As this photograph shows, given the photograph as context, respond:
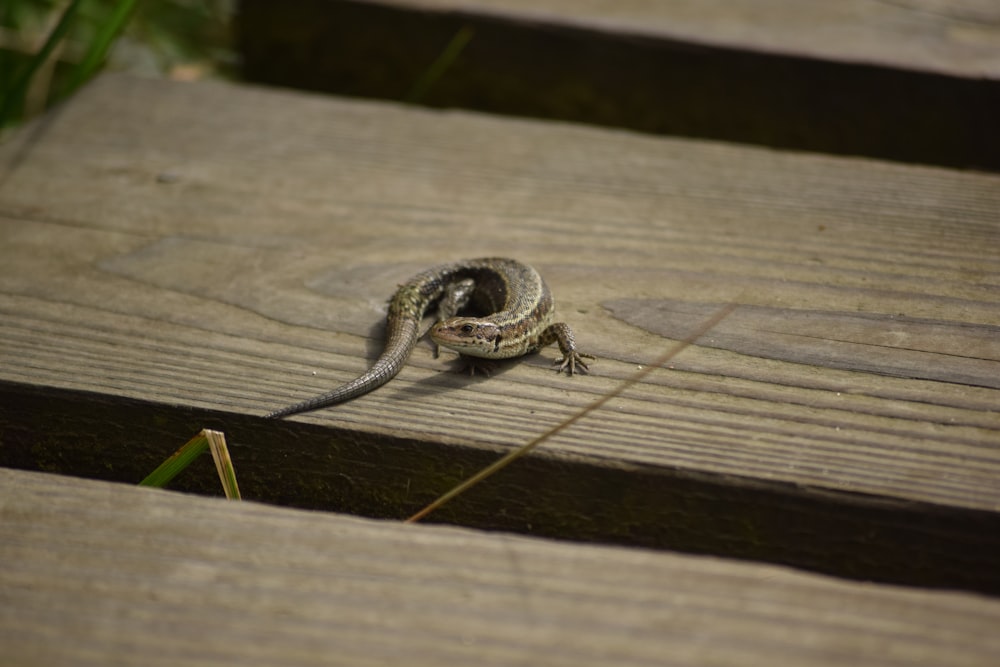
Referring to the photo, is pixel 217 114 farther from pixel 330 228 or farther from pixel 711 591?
pixel 711 591

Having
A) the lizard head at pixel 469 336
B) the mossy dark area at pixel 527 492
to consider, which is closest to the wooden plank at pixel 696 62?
the lizard head at pixel 469 336

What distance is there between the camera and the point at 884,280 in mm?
2549

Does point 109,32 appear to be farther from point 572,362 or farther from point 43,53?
point 572,362

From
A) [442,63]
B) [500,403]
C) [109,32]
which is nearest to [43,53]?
[109,32]

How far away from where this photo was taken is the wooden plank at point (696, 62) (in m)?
3.52

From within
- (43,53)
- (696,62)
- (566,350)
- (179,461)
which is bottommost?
(179,461)

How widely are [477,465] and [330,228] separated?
1.29 m

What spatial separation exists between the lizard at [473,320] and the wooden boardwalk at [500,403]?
0.05m

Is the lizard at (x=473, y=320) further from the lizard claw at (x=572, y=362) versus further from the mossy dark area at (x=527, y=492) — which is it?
the mossy dark area at (x=527, y=492)

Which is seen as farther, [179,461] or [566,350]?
[566,350]

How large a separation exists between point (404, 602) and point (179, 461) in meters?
0.70

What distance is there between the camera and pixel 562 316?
8.00ft

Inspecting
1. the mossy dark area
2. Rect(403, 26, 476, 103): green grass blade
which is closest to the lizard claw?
the mossy dark area

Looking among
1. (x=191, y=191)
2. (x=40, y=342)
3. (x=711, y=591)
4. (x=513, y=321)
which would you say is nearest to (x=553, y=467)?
(x=711, y=591)
